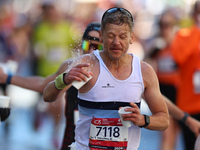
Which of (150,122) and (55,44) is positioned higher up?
(55,44)

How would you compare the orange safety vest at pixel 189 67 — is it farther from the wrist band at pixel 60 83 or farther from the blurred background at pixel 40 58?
the wrist band at pixel 60 83

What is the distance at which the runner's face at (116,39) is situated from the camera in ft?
10.0

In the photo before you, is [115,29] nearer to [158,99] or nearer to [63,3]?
[158,99]

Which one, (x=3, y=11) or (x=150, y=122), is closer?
(x=150, y=122)

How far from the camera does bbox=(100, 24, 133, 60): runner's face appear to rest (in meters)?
3.06

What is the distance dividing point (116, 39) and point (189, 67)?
3.28 metres

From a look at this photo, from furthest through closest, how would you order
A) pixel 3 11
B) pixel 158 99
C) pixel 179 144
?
pixel 3 11 < pixel 179 144 < pixel 158 99

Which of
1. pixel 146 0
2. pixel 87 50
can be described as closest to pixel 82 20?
pixel 146 0

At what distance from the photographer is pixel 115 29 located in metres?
3.06

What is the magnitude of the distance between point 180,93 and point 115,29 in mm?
3435

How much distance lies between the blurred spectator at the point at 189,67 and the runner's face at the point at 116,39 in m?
3.02

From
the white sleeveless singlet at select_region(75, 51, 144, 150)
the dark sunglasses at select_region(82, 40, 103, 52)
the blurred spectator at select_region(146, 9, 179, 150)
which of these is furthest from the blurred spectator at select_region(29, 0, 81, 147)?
the white sleeveless singlet at select_region(75, 51, 144, 150)

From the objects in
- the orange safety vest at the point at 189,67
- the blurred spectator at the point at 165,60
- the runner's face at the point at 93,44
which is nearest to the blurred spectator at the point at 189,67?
the orange safety vest at the point at 189,67

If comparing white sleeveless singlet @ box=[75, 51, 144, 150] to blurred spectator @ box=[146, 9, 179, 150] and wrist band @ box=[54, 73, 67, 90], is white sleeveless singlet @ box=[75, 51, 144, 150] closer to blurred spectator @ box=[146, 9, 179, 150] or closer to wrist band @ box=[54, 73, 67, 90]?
wrist band @ box=[54, 73, 67, 90]
